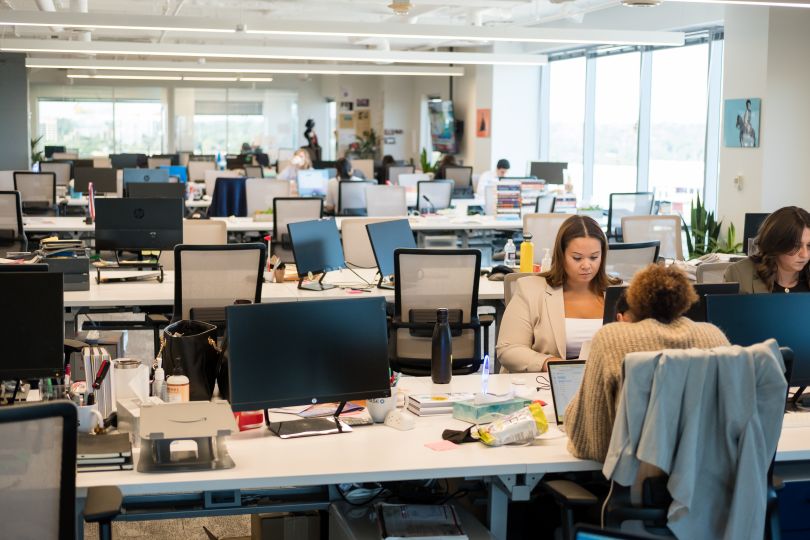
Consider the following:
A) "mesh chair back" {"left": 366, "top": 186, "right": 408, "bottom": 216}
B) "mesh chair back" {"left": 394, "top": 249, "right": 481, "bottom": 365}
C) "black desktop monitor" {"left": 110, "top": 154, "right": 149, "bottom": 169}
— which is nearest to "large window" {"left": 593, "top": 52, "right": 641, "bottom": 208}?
"mesh chair back" {"left": 366, "top": 186, "right": 408, "bottom": 216}

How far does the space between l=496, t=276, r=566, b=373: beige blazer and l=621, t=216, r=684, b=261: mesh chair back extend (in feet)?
10.5

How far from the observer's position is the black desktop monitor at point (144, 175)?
39.2 feet

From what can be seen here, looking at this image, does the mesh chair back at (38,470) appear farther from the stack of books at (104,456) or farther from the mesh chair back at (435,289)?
the mesh chair back at (435,289)

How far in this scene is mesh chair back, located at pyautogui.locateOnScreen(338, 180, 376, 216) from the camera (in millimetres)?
11195

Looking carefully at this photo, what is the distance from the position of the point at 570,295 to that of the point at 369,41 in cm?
1338

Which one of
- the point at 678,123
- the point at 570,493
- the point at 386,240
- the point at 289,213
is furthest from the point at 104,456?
the point at 678,123

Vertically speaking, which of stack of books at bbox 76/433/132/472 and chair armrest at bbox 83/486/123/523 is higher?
stack of books at bbox 76/433/132/472

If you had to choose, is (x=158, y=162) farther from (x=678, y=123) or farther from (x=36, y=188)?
(x=678, y=123)

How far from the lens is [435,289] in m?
5.33

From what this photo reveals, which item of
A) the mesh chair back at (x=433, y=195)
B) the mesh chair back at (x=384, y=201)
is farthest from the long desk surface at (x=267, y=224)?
the mesh chair back at (x=433, y=195)

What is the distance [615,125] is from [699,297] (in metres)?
11.2

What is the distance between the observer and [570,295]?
446cm

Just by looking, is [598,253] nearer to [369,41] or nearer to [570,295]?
[570,295]

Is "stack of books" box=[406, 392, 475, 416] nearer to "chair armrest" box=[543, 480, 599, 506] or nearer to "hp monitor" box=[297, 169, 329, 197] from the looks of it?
"chair armrest" box=[543, 480, 599, 506]
